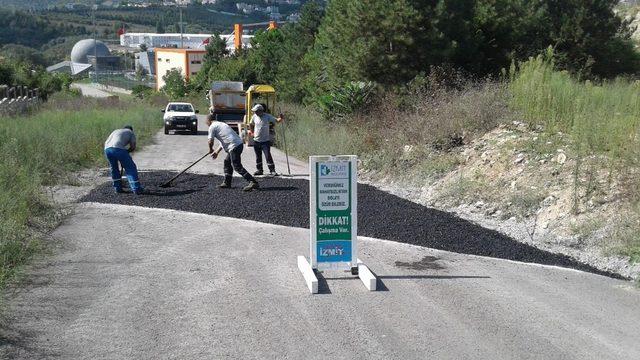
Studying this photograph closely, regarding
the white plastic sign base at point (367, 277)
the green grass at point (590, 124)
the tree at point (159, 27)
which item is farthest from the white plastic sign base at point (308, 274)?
the tree at point (159, 27)

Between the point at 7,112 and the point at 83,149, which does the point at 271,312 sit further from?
the point at 7,112

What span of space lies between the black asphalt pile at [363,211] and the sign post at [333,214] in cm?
210

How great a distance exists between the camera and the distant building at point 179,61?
110375mm

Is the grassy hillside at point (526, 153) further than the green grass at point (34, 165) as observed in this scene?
Yes

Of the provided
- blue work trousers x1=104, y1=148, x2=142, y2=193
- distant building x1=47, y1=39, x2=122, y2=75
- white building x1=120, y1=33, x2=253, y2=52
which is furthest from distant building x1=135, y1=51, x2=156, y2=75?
blue work trousers x1=104, y1=148, x2=142, y2=193

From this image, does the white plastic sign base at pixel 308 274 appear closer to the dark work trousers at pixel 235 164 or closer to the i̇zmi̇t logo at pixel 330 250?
the i̇zmi̇t logo at pixel 330 250

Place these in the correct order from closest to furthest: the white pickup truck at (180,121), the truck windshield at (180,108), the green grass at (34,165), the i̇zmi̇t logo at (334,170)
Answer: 1. the i̇zmi̇t logo at (334,170)
2. the green grass at (34,165)
3. the white pickup truck at (180,121)
4. the truck windshield at (180,108)

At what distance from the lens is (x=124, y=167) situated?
567 inches

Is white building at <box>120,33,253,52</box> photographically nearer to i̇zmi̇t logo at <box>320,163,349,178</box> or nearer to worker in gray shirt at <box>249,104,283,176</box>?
worker in gray shirt at <box>249,104,283,176</box>

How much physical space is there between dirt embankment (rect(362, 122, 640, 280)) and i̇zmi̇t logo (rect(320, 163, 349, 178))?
352 cm

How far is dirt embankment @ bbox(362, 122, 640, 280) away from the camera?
394 inches

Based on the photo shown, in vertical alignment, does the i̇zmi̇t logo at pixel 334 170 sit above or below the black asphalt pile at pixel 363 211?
above

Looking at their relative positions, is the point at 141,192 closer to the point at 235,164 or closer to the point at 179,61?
the point at 235,164

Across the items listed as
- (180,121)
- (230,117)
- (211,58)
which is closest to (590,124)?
(230,117)
